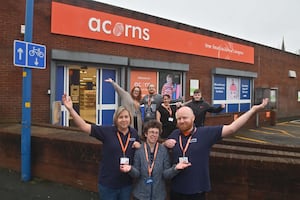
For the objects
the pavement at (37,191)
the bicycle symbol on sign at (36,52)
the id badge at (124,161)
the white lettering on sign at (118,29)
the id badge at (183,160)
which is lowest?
the pavement at (37,191)

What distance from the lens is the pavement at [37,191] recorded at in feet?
15.1

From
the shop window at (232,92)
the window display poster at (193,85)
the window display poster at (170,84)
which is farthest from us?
the shop window at (232,92)

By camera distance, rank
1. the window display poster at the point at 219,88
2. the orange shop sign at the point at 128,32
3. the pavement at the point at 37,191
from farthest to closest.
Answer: the window display poster at the point at 219,88, the orange shop sign at the point at 128,32, the pavement at the point at 37,191

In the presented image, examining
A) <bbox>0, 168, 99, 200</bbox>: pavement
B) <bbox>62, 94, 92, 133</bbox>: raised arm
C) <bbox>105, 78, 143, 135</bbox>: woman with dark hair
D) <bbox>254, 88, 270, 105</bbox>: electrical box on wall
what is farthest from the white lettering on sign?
<bbox>254, 88, 270, 105</bbox>: electrical box on wall

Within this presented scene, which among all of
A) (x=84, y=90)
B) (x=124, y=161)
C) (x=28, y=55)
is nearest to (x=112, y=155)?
(x=124, y=161)

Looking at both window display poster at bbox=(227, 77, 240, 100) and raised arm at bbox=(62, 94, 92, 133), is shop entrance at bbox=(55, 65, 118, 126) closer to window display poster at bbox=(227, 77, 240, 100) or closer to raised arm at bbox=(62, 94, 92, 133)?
raised arm at bbox=(62, 94, 92, 133)

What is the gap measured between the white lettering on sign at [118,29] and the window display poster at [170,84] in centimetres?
205

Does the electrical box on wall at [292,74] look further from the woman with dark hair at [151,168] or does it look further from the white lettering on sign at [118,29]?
the woman with dark hair at [151,168]

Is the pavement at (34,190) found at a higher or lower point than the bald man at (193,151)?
lower

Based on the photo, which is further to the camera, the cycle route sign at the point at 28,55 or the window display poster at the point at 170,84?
the window display poster at the point at 170,84

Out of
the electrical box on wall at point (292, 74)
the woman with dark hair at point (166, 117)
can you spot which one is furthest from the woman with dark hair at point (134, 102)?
the electrical box on wall at point (292, 74)

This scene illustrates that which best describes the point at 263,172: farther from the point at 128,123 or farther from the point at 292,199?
the point at 128,123

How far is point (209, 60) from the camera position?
15.5 metres

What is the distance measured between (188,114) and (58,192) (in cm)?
321
